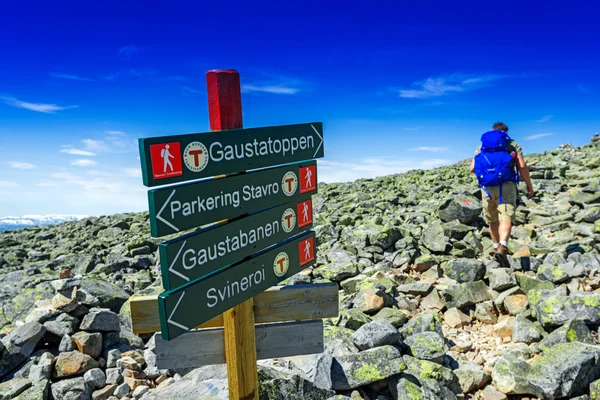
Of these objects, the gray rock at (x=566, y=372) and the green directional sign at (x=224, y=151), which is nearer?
the green directional sign at (x=224, y=151)

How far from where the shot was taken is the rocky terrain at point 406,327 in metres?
5.34

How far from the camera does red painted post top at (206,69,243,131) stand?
12.5 ft

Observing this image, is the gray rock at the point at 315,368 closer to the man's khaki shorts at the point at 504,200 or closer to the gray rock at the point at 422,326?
the gray rock at the point at 422,326

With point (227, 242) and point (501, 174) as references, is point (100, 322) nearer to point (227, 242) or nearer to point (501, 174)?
point (227, 242)

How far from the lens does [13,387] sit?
5918 millimetres

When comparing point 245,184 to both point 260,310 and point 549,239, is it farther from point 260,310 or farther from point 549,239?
point 549,239

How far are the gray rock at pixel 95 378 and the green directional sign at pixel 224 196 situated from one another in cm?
411

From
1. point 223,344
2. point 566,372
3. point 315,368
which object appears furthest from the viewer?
point 315,368

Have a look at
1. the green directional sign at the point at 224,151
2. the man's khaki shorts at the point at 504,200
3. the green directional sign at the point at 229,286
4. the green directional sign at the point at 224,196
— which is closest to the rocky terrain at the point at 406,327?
the man's khaki shorts at the point at 504,200

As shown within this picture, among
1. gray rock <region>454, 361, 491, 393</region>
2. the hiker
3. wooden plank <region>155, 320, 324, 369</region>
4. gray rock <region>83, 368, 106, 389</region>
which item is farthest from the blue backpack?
gray rock <region>83, 368, 106, 389</region>

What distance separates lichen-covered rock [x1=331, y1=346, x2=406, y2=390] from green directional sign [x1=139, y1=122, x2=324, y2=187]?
2.66m

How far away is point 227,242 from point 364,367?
2.77m

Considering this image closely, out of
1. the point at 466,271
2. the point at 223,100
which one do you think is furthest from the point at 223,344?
the point at 466,271

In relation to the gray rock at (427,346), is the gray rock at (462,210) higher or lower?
higher
